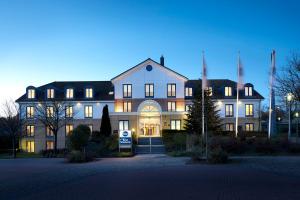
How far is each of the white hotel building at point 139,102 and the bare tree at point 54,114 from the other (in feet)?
5.47

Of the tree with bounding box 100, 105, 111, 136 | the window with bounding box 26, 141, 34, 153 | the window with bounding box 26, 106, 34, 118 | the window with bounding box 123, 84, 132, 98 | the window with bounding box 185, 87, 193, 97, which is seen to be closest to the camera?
the tree with bounding box 100, 105, 111, 136

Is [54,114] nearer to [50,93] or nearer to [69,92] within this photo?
[69,92]

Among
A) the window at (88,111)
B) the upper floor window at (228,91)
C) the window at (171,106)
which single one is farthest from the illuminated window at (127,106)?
the upper floor window at (228,91)

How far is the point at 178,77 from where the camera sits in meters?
58.3

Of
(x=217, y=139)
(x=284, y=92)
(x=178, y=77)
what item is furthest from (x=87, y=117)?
(x=284, y=92)

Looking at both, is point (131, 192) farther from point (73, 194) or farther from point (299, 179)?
point (299, 179)

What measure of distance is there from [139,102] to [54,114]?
12343mm

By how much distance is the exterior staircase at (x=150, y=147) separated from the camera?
139ft

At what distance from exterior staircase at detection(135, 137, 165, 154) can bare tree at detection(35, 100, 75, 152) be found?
10363mm

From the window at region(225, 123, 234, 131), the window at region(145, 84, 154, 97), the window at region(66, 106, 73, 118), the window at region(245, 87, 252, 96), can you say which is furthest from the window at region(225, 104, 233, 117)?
the window at region(66, 106, 73, 118)

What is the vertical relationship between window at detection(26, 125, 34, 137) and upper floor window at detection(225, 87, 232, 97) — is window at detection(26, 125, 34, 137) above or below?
below

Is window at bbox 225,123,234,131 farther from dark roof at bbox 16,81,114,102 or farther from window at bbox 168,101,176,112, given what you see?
dark roof at bbox 16,81,114,102

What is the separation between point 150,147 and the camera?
4406 centimetres

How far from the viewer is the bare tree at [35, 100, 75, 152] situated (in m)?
49.0
